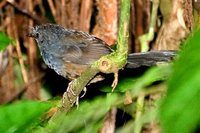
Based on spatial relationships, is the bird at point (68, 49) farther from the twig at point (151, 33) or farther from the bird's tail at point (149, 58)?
the bird's tail at point (149, 58)

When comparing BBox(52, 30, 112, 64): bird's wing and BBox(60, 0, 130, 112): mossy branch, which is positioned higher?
BBox(60, 0, 130, 112): mossy branch

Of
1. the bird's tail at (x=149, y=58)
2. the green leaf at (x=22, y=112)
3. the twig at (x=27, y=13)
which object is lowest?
the bird's tail at (x=149, y=58)

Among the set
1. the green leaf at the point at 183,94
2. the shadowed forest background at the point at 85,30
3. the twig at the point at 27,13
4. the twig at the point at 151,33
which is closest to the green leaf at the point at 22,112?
the green leaf at the point at 183,94

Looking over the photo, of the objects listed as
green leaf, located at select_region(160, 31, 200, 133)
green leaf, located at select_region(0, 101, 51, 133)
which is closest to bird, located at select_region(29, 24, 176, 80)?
green leaf, located at select_region(0, 101, 51, 133)

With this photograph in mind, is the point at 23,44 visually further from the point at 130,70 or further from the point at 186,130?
the point at 186,130

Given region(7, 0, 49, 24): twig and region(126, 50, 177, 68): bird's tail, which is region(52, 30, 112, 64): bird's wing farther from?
region(7, 0, 49, 24): twig

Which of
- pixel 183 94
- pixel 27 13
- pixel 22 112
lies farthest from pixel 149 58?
pixel 27 13
